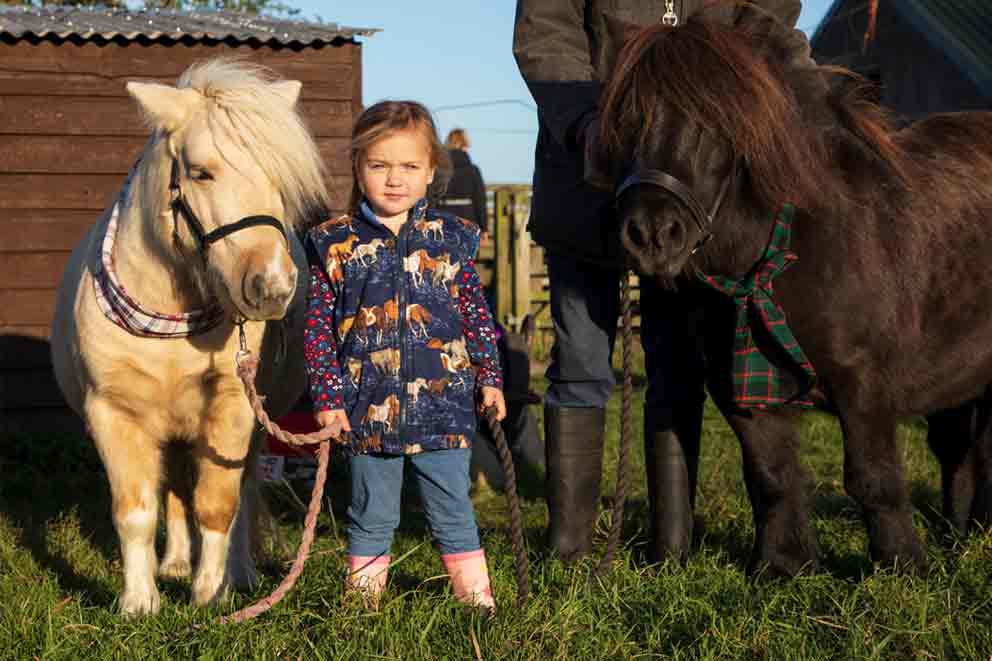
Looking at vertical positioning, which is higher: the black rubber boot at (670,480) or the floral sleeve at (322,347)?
the floral sleeve at (322,347)

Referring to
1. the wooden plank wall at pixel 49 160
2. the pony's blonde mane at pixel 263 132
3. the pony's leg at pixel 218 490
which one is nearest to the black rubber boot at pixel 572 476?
the pony's leg at pixel 218 490

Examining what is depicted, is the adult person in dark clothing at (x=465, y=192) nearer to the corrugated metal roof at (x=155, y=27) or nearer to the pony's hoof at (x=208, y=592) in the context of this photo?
the corrugated metal roof at (x=155, y=27)

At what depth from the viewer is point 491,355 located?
318cm

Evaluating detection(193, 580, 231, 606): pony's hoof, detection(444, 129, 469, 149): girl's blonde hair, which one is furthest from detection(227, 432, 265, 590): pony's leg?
detection(444, 129, 469, 149): girl's blonde hair

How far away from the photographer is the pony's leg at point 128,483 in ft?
11.1

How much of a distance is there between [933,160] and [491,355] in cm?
171

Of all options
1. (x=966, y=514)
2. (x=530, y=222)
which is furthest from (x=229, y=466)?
(x=966, y=514)

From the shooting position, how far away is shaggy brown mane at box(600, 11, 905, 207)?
2.92 m

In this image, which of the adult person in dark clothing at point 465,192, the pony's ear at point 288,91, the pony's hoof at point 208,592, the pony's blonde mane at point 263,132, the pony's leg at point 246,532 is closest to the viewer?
the pony's blonde mane at point 263,132

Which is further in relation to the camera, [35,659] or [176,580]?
[176,580]

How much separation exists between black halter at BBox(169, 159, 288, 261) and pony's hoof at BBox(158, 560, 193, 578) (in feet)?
5.09

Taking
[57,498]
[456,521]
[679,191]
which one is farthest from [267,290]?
[57,498]

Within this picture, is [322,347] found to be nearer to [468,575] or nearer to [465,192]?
[468,575]

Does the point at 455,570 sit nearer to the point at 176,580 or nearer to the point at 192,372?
the point at 192,372
